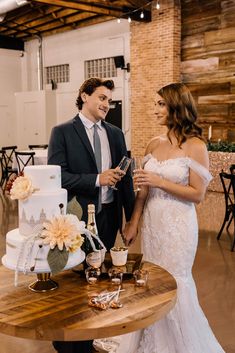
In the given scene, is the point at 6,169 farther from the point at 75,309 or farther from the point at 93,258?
the point at 75,309

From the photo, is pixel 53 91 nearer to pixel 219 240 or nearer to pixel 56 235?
pixel 219 240

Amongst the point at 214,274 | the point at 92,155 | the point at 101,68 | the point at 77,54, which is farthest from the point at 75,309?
the point at 77,54

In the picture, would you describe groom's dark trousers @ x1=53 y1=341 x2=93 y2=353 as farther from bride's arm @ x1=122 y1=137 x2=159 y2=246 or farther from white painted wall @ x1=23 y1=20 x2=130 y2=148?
white painted wall @ x1=23 y1=20 x2=130 y2=148

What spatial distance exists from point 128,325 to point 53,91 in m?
13.4

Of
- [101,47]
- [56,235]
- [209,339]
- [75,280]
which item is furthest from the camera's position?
[101,47]

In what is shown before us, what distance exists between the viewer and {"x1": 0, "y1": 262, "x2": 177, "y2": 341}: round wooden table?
4.82 ft

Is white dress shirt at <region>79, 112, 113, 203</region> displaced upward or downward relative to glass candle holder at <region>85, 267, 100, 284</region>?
upward

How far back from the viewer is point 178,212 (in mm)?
2549

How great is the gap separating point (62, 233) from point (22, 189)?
0.23 meters

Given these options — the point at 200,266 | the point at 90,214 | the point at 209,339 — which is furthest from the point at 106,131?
the point at 200,266

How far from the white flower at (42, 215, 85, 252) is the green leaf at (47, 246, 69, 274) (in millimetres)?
24

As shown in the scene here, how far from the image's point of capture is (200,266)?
15.1 ft

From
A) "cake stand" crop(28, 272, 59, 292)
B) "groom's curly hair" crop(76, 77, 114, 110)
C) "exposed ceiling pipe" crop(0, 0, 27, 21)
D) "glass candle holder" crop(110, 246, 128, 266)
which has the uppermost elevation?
"exposed ceiling pipe" crop(0, 0, 27, 21)

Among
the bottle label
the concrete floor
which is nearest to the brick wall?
the concrete floor
